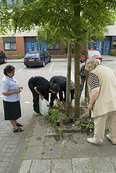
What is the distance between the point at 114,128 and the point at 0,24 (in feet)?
9.97

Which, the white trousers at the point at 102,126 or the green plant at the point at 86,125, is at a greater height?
the white trousers at the point at 102,126

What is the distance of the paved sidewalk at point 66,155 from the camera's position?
239 cm

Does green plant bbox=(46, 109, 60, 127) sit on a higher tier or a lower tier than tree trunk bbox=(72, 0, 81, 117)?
lower

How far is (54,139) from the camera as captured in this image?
3154mm

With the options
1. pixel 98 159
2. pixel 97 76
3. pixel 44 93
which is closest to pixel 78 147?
pixel 98 159

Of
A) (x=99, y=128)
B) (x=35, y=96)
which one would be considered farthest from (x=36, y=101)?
(x=99, y=128)

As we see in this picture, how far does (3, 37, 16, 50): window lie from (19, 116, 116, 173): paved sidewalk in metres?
22.4

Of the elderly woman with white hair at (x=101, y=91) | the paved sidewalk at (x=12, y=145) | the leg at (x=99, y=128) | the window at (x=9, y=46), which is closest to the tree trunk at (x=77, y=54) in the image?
the elderly woman with white hair at (x=101, y=91)

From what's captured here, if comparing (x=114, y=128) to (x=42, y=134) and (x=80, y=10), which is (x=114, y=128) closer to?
(x=42, y=134)

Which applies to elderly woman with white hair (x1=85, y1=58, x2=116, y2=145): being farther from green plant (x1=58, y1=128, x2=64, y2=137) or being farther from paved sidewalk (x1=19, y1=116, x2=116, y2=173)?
green plant (x1=58, y1=128, x2=64, y2=137)

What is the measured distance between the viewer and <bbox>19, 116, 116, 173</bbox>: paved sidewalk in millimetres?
2389

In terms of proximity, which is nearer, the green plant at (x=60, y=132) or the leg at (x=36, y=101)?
the green plant at (x=60, y=132)

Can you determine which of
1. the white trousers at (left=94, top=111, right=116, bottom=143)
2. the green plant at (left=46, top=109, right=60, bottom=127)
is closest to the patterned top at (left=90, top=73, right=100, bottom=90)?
the white trousers at (left=94, top=111, right=116, bottom=143)

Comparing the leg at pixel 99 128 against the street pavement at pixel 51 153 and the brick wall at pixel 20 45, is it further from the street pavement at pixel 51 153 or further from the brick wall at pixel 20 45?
the brick wall at pixel 20 45
